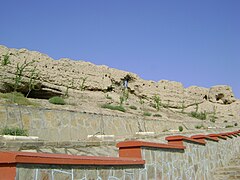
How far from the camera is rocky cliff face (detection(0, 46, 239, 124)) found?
87.0 feet

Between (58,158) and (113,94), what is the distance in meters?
37.4

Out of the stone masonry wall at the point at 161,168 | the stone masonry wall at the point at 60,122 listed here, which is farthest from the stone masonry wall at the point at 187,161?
the stone masonry wall at the point at 60,122

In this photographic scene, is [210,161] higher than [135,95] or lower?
lower

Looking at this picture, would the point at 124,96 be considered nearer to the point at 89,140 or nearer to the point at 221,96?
the point at 221,96

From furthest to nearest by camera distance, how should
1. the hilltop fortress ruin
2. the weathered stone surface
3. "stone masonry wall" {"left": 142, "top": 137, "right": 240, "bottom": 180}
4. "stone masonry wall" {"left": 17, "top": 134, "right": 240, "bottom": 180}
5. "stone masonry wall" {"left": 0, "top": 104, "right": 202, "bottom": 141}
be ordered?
1. the weathered stone surface
2. "stone masonry wall" {"left": 0, "top": 104, "right": 202, "bottom": 141}
3. "stone masonry wall" {"left": 142, "top": 137, "right": 240, "bottom": 180}
4. the hilltop fortress ruin
5. "stone masonry wall" {"left": 17, "top": 134, "right": 240, "bottom": 180}

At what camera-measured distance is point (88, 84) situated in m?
37.8

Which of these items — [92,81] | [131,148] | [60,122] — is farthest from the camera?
[92,81]

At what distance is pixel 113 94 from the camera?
4088cm

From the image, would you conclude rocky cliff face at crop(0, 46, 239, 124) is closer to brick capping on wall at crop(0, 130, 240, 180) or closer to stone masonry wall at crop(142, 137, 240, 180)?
stone masonry wall at crop(142, 137, 240, 180)

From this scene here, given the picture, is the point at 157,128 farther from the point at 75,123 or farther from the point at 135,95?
the point at 135,95

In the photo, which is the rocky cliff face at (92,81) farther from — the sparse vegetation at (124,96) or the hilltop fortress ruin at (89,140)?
the sparse vegetation at (124,96)

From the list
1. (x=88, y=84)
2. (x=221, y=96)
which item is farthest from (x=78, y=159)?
(x=221, y=96)

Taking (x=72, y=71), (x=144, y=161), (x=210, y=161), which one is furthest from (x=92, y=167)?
(x=72, y=71)

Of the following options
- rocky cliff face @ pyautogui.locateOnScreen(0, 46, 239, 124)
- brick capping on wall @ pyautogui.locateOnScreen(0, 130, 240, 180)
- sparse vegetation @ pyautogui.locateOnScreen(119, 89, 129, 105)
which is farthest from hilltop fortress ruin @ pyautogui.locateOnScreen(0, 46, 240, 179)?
sparse vegetation @ pyautogui.locateOnScreen(119, 89, 129, 105)
